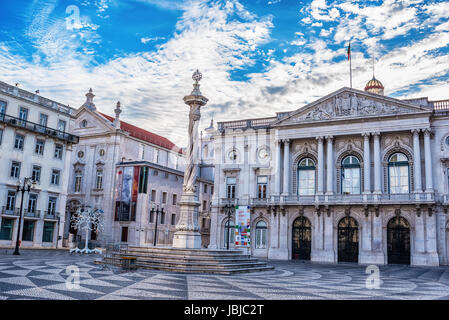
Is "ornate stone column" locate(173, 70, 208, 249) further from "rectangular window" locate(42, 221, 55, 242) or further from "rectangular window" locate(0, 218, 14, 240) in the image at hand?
"rectangular window" locate(42, 221, 55, 242)

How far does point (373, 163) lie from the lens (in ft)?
130

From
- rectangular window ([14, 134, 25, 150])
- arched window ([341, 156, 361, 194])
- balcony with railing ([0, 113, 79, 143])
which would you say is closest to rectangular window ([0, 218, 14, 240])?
rectangular window ([14, 134, 25, 150])

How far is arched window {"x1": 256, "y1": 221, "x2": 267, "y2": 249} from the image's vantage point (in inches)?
1692

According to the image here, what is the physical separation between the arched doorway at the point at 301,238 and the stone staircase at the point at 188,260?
18501 mm

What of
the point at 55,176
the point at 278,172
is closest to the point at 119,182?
the point at 55,176

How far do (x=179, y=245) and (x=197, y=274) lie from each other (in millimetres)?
4108

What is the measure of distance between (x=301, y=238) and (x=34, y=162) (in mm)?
27359

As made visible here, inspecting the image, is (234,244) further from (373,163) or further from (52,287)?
(52,287)

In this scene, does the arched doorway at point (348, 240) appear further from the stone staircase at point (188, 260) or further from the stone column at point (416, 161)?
the stone staircase at point (188, 260)

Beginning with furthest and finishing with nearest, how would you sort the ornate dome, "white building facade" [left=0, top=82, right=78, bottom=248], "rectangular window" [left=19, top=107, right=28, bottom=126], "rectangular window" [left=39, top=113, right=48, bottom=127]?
the ornate dome
"rectangular window" [left=39, top=113, right=48, bottom=127]
"rectangular window" [left=19, top=107, right=28, bottom=126]
"white building facade" [left=0, top=82, right=78, bottom=248]

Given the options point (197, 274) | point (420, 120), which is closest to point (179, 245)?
point (197, 274)

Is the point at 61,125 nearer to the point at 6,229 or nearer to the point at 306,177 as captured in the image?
the point at 6,229

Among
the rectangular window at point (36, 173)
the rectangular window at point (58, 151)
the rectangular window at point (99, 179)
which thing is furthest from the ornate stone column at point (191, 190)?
the rectangular window at point (99, 179)

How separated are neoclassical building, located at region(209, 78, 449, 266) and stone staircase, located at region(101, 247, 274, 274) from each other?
1377cm
